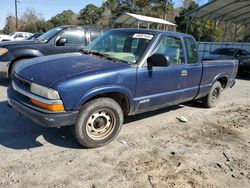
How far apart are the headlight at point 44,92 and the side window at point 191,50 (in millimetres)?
3134

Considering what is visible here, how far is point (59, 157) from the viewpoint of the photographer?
401cm

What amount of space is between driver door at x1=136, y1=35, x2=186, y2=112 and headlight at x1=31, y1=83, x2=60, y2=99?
1.47m

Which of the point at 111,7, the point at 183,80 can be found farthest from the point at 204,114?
the point at 111,7

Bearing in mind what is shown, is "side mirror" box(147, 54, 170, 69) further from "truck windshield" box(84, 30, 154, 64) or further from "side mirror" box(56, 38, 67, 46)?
"side mirror" box(56, 38, 67, 46)

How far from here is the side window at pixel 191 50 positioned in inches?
233

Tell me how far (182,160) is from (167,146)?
20.1 inches

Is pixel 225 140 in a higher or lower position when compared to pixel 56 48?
lower

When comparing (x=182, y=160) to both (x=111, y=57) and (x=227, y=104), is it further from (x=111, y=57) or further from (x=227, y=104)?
(x=227, y=104)

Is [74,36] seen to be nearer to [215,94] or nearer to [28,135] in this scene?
[215,94]

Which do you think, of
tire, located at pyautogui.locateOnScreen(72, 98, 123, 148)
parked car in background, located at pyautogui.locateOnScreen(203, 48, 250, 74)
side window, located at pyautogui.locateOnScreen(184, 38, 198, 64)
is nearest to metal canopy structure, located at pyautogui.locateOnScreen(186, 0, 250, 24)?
parked car in background, located at pyautogui.locateOnScreen(203, 48, 250, 74)

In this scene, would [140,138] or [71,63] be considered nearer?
[71,63]

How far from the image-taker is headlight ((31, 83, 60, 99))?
377 cm

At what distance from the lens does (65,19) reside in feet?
195

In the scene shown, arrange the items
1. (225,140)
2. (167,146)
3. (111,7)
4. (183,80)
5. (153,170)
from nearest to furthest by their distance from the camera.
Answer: (153,170), (167,146), (225,140), (183,80), (111,7)
